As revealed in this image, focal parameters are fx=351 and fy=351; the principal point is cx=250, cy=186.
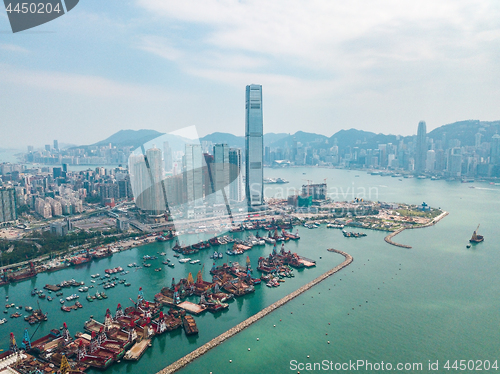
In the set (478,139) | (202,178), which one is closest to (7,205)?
(202,178)

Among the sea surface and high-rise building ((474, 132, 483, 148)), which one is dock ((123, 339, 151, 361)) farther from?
high-rise building ((474, 132, 483, 148))

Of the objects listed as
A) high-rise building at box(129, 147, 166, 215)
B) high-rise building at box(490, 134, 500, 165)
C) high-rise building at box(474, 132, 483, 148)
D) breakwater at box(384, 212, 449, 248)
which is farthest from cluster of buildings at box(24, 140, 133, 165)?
high-rise building at box(474, 132, 483, 148)

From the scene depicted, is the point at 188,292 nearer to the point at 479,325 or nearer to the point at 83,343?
the point at 83,343

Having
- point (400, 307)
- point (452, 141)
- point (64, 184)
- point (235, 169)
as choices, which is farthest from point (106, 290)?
point (452, 141)

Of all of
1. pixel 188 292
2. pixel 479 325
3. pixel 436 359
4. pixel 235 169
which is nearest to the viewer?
pixel 436 359

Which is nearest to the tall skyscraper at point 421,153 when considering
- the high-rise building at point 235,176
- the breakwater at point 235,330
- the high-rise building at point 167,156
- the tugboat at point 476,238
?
the high-rise building at point 235,176
